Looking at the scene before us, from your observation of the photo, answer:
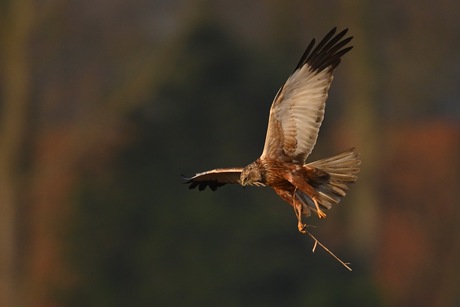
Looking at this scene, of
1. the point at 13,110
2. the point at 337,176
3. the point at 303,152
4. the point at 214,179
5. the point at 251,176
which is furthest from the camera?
the point at 13,110

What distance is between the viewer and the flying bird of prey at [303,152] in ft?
35.5

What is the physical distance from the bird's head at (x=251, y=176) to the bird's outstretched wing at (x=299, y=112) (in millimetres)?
129

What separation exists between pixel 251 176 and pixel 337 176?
1.90ft

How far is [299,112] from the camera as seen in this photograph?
11102 millimetres

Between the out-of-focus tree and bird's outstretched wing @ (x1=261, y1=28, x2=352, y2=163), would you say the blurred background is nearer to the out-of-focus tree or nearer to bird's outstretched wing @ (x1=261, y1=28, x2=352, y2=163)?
the out-of-focus tree

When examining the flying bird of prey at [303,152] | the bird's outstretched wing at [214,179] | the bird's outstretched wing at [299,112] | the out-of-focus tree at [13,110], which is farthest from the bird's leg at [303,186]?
the out-of-focus tree at [13,110]

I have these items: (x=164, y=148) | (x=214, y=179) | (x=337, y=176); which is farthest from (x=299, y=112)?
(x=164, y=148)

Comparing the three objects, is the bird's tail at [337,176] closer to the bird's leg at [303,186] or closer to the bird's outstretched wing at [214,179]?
the bird's leg at [303,186]

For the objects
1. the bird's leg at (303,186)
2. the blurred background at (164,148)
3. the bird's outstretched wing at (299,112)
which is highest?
the bird's outstretched wing at (299,112)

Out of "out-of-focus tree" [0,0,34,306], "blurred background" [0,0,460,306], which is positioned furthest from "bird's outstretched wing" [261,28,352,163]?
"out-of-focus tree" [0,0,34,306]

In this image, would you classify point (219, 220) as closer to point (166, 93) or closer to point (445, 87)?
point (166, 93)

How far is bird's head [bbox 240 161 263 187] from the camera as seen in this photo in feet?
35.7

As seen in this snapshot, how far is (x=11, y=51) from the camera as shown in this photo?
22.1 m

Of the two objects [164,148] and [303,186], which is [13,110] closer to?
[164,148]
